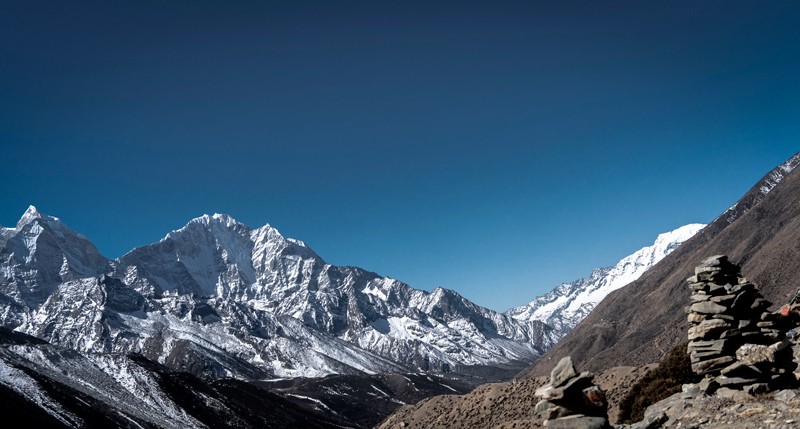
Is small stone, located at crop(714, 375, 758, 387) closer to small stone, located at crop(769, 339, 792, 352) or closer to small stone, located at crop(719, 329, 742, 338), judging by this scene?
small stone, located at crop(769, 339, 792, 352)

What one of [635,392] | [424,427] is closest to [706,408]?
[635,392]

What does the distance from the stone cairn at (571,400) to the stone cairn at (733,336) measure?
672cm

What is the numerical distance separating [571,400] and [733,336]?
27.7ft

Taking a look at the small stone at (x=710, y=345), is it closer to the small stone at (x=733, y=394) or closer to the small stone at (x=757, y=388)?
the small stone at (x=733, y=394)

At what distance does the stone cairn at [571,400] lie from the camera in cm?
1981

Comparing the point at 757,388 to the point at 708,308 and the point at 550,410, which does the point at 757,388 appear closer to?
the point at 708,308

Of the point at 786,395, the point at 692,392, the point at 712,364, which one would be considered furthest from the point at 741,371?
the point at 692,392

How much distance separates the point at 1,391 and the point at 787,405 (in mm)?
215592

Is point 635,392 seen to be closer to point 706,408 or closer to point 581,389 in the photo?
point 706,408

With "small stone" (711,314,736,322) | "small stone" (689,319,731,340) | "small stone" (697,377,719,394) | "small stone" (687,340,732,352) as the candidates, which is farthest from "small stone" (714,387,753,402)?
"small stone" (711,314,736,322)

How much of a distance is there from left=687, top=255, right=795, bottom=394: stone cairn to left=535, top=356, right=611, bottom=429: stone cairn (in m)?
6.72

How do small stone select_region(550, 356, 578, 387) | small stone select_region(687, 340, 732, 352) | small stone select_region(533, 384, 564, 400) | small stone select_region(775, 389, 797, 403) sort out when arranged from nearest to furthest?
small stone select_region(533, 384, 564, 400) → small stone select_region(550, 356, 578, 387) → small stone select_region(775, 389, 797, 403) → small stone select_region(687, 340, 732, 352)

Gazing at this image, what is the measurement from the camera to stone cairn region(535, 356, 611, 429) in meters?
19.8

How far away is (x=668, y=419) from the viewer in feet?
81.9
